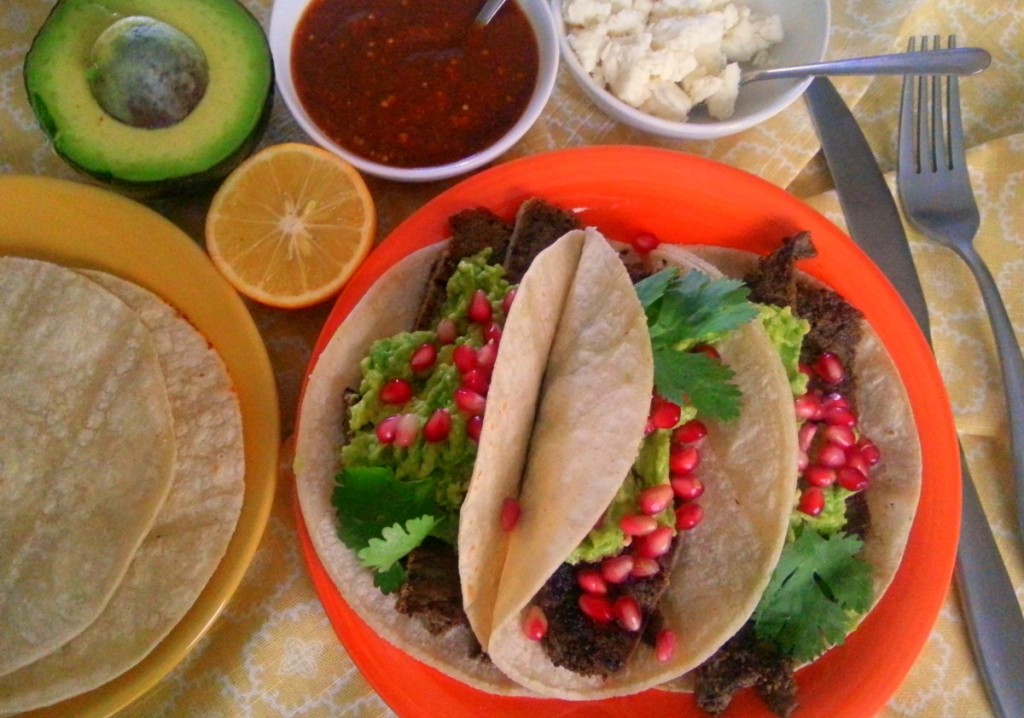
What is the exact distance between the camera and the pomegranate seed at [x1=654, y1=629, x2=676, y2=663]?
1.82m

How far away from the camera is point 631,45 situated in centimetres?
224

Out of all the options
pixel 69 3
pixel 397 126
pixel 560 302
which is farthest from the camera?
pixel 397 126

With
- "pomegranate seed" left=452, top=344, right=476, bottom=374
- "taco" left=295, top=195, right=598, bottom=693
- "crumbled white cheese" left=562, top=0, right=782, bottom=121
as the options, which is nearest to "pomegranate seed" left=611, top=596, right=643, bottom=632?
"taco" left=295, top=195, right=598, bottom=693

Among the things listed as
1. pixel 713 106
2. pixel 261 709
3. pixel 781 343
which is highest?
pixel 713 106

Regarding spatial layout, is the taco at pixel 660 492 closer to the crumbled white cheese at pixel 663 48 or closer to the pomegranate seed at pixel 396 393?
the pomegranate seed at pixel 396 393

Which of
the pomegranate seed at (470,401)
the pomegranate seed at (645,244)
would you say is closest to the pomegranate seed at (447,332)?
the pomegranate seed at (470,401)

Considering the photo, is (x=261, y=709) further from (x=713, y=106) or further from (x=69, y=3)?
(x=713, y=106)

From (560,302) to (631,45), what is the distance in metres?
0.90

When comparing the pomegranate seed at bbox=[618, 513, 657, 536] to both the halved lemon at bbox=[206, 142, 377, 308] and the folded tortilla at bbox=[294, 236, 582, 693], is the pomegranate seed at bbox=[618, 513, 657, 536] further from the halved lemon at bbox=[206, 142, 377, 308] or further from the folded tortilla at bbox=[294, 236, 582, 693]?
the halved lemon at bbox=[206, 142, 377, 308]

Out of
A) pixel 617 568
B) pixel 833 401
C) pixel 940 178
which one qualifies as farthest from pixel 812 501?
pixel 940 178

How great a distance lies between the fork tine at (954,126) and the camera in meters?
2.44

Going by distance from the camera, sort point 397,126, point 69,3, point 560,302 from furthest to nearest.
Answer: point 397,126
point 69,3
point 560,302

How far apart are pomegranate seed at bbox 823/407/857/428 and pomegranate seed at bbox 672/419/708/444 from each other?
0.39 m

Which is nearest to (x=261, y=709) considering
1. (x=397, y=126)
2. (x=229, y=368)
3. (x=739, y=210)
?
(x=229, y=368)
